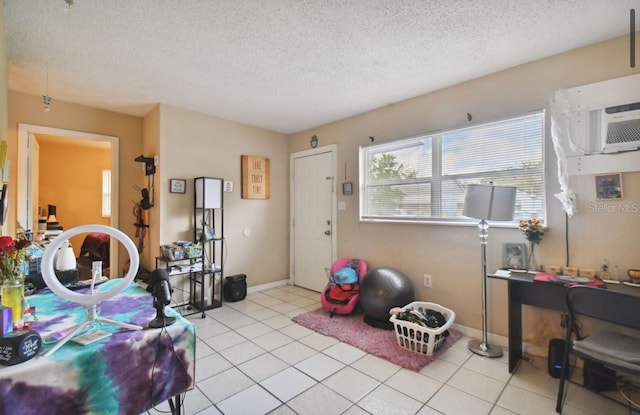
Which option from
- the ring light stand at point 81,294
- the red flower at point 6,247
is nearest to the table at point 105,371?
the ring light stand at point 81,294

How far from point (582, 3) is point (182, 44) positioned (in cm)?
267

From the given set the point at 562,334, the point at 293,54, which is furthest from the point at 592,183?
the point at 293,54

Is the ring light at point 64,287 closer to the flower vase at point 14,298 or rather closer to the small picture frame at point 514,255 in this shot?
the flower vase at point 14,298

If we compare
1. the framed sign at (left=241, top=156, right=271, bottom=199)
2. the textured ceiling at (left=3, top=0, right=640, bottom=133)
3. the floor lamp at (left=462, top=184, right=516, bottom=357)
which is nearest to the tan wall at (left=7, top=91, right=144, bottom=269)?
the textured ceiling at (left=3, top=0, right=640, bottom=133)

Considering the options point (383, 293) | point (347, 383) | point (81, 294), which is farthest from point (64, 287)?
point (383, 293)

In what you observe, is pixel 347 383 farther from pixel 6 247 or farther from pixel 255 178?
pixel 255 178

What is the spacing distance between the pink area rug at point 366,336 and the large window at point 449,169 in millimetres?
1233

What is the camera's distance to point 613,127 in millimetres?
2127

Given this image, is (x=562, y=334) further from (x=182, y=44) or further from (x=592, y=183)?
(x=182, y=44)

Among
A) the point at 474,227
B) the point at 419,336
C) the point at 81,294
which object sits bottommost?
the point at 419,336

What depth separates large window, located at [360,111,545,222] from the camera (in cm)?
255

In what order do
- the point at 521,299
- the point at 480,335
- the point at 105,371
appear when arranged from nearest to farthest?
the point at 105,371 < the point at 521,299 < the point at 480,335

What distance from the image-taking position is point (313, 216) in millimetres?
4406

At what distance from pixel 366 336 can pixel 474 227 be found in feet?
4.78
